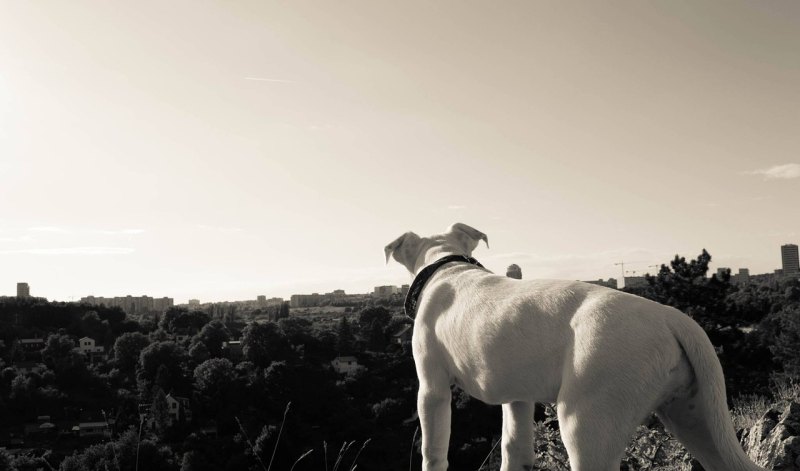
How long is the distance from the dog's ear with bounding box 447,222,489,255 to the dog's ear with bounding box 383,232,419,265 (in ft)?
0.71

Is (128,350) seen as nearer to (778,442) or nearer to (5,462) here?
(5,462)

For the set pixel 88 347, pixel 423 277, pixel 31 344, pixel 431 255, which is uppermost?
pixel 431 255

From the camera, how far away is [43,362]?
8425 cm

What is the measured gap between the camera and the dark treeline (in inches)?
1250

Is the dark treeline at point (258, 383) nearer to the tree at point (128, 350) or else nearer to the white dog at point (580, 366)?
the tree at point (128, 350)

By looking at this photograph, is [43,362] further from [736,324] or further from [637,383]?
[637,383]

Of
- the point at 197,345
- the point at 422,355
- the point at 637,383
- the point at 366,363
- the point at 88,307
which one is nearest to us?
the point at 637,383

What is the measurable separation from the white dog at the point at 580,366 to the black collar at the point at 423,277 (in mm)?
288

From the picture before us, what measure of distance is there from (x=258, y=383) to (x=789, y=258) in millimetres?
130051

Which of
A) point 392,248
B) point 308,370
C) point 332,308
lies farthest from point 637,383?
point 332,308

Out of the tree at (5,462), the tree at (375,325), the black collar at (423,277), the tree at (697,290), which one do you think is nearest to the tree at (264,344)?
the tree at (375,325)

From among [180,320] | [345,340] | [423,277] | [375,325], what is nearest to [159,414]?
[345,340]

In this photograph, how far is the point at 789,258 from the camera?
485 ft

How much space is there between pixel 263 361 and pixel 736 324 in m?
64.2
